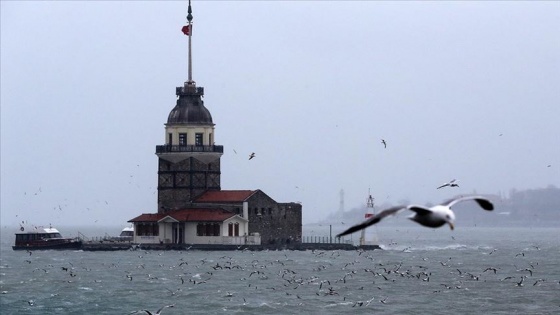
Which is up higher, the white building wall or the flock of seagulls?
the white building wall

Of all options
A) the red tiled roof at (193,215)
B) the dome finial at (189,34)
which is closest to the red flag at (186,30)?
the dome finial at (189,34)

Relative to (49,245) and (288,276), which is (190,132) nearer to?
(49,245)

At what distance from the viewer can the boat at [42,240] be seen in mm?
164000

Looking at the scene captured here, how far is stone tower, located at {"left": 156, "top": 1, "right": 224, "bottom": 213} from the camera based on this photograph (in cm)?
15312

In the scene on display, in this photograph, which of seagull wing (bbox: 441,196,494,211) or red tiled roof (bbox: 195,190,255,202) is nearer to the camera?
seagull wing (bbox: 441,196,494,211)

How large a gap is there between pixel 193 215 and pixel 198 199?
14.9 feet

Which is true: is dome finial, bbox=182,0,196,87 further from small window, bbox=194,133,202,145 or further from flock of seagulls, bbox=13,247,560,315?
flock of seagulls, bbox=13,247,560,315

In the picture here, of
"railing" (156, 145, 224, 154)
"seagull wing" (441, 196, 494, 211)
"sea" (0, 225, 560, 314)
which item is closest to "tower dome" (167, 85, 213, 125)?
"railing" (156, 145, 224, 154)

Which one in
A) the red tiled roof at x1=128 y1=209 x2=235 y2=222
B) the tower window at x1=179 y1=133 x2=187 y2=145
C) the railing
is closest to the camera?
the red tiled roof at x1=128 y1=209 x2=235 y2=222

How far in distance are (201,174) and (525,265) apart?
36157 millimetres

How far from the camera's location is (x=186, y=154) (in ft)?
501

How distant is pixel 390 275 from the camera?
395 ft

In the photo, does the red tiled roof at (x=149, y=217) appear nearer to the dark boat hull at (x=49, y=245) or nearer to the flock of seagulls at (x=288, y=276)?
the flock of seagulls at (x=288, y=276)

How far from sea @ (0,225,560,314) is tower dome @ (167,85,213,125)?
1422 cm
